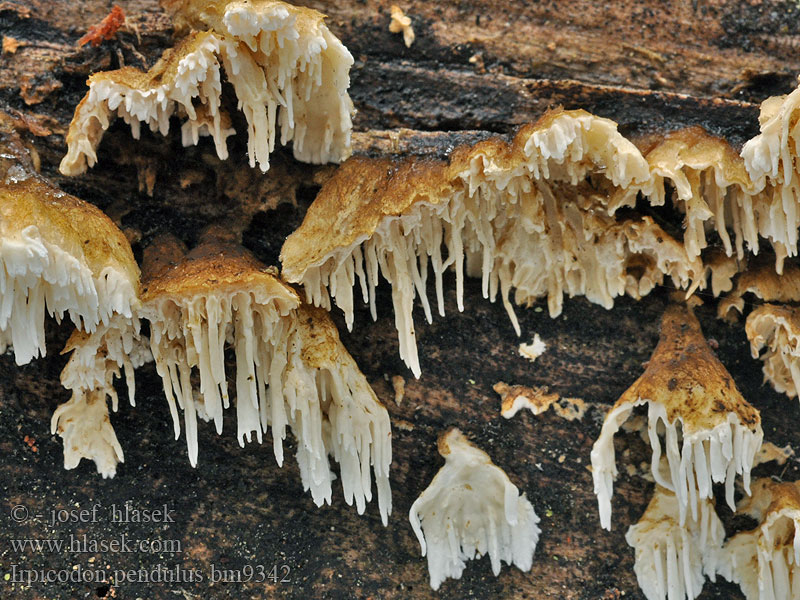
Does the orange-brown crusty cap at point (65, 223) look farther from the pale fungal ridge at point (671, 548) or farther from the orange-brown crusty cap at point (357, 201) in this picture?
the pale fungal ridge at point (671, 548)

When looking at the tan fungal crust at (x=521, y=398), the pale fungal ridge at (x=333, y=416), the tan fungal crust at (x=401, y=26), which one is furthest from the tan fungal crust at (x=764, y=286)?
the tan fungal crust at (x=401, y=26)

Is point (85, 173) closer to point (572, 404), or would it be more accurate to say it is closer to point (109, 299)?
point (109, 299)

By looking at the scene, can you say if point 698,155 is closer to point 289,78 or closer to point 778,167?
point 778,167

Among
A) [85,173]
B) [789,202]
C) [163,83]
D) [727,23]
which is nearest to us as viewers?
[163,83]

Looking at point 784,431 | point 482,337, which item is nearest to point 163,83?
point 482,337

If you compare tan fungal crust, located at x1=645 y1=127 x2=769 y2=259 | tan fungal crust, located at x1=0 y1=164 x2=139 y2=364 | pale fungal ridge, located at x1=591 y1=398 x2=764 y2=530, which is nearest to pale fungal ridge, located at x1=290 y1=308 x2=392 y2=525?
tan fungal crust, located at x1=0 y1=164 x2=139 y2=364

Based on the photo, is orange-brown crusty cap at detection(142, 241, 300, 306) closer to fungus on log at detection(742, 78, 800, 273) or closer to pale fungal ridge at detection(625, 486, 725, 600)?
fungus on log at detection(742, 78, 800, 273)

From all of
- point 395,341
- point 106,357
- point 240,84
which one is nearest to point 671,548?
point 395,341
